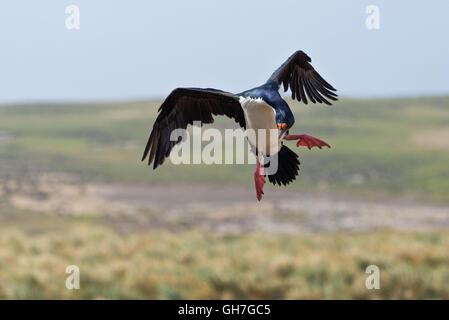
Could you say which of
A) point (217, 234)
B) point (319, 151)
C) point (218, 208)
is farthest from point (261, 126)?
point (319, 151)

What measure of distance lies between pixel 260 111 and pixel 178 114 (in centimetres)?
88

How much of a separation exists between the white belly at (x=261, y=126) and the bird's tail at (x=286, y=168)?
17cm

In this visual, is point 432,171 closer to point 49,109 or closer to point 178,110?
point 178,110

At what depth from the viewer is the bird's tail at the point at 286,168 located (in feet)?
8.45

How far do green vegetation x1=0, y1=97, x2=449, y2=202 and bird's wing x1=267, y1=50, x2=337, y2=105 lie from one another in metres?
31.3

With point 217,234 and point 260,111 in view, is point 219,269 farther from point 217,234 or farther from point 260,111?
point 260,111

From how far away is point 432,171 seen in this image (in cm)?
4391

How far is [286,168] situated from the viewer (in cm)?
265

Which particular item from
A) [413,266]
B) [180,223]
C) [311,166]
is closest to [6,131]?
[311,166]

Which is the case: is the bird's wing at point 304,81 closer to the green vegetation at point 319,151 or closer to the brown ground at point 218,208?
the brown ground at point 218,208

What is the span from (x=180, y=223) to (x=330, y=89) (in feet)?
87.4
